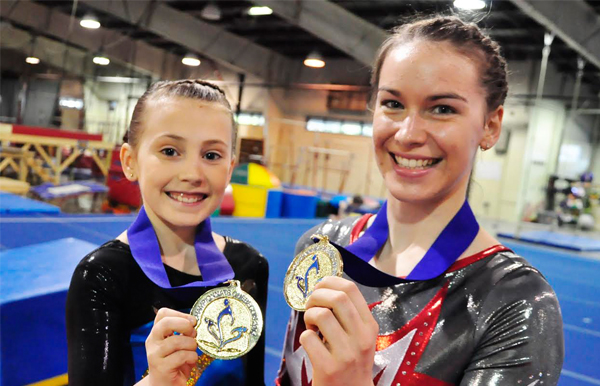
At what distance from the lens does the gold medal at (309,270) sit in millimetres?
1021

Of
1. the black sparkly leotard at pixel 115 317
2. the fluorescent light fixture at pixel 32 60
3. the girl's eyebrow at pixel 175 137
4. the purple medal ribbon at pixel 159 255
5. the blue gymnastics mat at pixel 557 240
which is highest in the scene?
the fluorescent light fixture at pixel 32 60

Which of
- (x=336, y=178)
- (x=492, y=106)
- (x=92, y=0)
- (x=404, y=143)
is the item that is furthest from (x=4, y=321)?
(x=336, y=178)

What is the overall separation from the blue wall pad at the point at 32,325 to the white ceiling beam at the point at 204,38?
214 inches

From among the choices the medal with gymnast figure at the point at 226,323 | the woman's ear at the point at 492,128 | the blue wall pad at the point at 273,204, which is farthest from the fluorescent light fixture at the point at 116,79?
the woman's ear at the point at 492,128

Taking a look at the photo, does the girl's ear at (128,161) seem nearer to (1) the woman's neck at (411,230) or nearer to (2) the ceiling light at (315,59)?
(1) the woman's neck at (411,230)

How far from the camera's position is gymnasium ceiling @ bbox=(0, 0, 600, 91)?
6.64 metres

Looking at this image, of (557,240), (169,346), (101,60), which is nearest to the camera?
(169,346)

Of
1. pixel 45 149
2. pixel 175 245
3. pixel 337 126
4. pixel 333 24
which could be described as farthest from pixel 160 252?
pixel 337 126

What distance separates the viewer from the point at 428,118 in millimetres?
1003

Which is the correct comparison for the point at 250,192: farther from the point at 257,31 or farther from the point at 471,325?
the point at 471,325

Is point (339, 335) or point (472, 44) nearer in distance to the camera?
point (339, 335)

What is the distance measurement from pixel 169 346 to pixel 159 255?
0.37 m

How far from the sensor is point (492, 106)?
1.07 metres

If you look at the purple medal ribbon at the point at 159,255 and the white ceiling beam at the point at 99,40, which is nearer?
the purple medal ribbon at the point at 159,255
